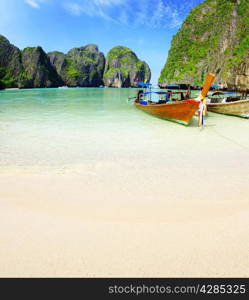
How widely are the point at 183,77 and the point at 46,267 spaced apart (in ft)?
340

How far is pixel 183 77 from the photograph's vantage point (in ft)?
314

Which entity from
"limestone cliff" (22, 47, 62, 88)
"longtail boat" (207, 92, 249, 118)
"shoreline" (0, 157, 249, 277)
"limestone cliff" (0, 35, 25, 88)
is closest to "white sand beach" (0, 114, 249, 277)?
"shoreline" (0, 157, 249, 277)

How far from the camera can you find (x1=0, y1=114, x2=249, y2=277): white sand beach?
2.25 meters

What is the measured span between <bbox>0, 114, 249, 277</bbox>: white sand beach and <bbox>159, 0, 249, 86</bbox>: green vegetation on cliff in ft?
195

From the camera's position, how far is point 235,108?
698 inches

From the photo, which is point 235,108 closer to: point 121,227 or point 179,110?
point 179,110

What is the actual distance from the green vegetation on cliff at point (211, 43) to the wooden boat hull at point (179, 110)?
4925cm

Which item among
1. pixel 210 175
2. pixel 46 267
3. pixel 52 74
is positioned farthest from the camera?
pixel 52 74

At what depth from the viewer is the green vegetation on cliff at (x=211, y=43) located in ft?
229

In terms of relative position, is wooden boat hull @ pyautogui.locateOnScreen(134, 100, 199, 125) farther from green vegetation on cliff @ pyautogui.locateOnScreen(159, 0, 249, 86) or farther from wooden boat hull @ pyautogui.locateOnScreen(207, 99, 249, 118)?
green vegetation on cliff @ pyautogui.locateOnScreen(159, 0, 249, 86)

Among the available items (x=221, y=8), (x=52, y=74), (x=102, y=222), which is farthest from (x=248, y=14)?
(x=52, y=74)

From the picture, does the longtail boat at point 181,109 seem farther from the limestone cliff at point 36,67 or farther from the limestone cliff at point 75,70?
the limestone cliff at point 75,70

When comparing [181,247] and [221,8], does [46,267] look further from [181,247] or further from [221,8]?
[221,8]

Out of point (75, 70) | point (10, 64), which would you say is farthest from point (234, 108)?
point (75, 70)
